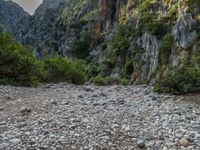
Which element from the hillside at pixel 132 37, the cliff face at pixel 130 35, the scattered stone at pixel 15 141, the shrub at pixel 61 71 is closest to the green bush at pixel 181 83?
the hillside at pixel 132 37

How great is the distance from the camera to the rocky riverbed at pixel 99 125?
8.11 meters

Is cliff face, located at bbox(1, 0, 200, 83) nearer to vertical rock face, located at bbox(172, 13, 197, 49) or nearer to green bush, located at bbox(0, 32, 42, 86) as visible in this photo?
vertical rock face, located at bbox(172, 13, 197, 49)

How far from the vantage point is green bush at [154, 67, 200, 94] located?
54.1ft

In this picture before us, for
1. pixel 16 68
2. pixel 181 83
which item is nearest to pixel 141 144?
pixel 181 83

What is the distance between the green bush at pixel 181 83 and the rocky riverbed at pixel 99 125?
273 cm

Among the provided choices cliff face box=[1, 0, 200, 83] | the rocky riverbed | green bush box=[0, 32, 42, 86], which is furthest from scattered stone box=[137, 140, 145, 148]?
cliff face box=[1, 0, 200, 83]

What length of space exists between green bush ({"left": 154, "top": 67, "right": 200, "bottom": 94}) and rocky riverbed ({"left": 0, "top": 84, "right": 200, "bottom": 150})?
2734 mm

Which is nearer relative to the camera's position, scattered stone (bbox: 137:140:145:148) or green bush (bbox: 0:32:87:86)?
scattered stone (bbox: 137:140:145:148)

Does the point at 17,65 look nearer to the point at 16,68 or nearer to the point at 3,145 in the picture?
the point at 16,68

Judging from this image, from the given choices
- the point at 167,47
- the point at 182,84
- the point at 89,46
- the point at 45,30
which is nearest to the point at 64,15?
the point at 45,30

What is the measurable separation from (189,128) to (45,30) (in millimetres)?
151069

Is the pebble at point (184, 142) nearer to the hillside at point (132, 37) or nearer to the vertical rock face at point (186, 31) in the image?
the hillside at point (132, 37)

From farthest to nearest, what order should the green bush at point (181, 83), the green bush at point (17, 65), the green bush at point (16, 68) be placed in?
the green bush at point (17, 65), the green bush at point (16, 68), the green bush at point (181, 83)

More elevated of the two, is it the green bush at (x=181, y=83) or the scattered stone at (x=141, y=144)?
the green bush at (x=181, y=83)
